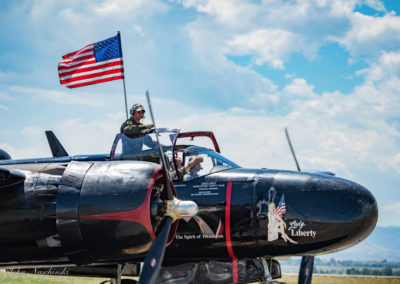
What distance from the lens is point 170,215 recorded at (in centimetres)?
858

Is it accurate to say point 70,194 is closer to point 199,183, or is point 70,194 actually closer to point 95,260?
point 95,260

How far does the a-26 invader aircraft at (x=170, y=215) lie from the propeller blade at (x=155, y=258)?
0.01m

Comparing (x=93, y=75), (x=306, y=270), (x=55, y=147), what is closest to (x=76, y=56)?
(x=93, y=75)

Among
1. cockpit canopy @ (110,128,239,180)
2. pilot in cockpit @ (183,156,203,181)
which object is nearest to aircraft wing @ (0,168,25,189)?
cockpit canopy @ (110,128,239,180)

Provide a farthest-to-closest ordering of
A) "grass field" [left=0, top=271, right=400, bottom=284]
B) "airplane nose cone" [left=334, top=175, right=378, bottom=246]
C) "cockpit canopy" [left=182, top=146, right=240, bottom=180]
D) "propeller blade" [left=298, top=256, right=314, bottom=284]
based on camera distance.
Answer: "grass field" [left=0, top=271, right=400, bottom=284] < "propeller blade" [left=298, top=256, right=314, bottom=284] < "cockpit canopy" [left=182, top=146, right=240, bottom=180] < "airplane nose cone" [left=334, top=175, right=378, bottom=246]

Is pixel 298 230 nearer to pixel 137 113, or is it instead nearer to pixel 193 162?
pixel 193 162

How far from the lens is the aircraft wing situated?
8.87 meters

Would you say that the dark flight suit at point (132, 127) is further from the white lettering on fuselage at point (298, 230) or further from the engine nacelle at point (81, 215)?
the white lettering on fuselage at point (298, 230)

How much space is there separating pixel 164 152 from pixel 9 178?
3107 millimetres

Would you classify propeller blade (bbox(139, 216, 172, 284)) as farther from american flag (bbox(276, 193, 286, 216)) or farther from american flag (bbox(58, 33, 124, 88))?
american flag (bbox(58, 33, 124, 88))

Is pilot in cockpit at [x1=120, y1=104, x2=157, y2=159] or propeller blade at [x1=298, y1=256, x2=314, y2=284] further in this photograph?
propeller blade at [x1=298, y1=256, x2=314, y2=284]

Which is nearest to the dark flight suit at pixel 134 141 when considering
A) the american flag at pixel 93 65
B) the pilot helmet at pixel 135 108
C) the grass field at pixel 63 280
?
the pilot helmet at pixel 135 108

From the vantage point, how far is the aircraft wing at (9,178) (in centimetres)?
887

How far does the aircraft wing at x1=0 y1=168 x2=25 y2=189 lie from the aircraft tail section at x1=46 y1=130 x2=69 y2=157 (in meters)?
5.06
